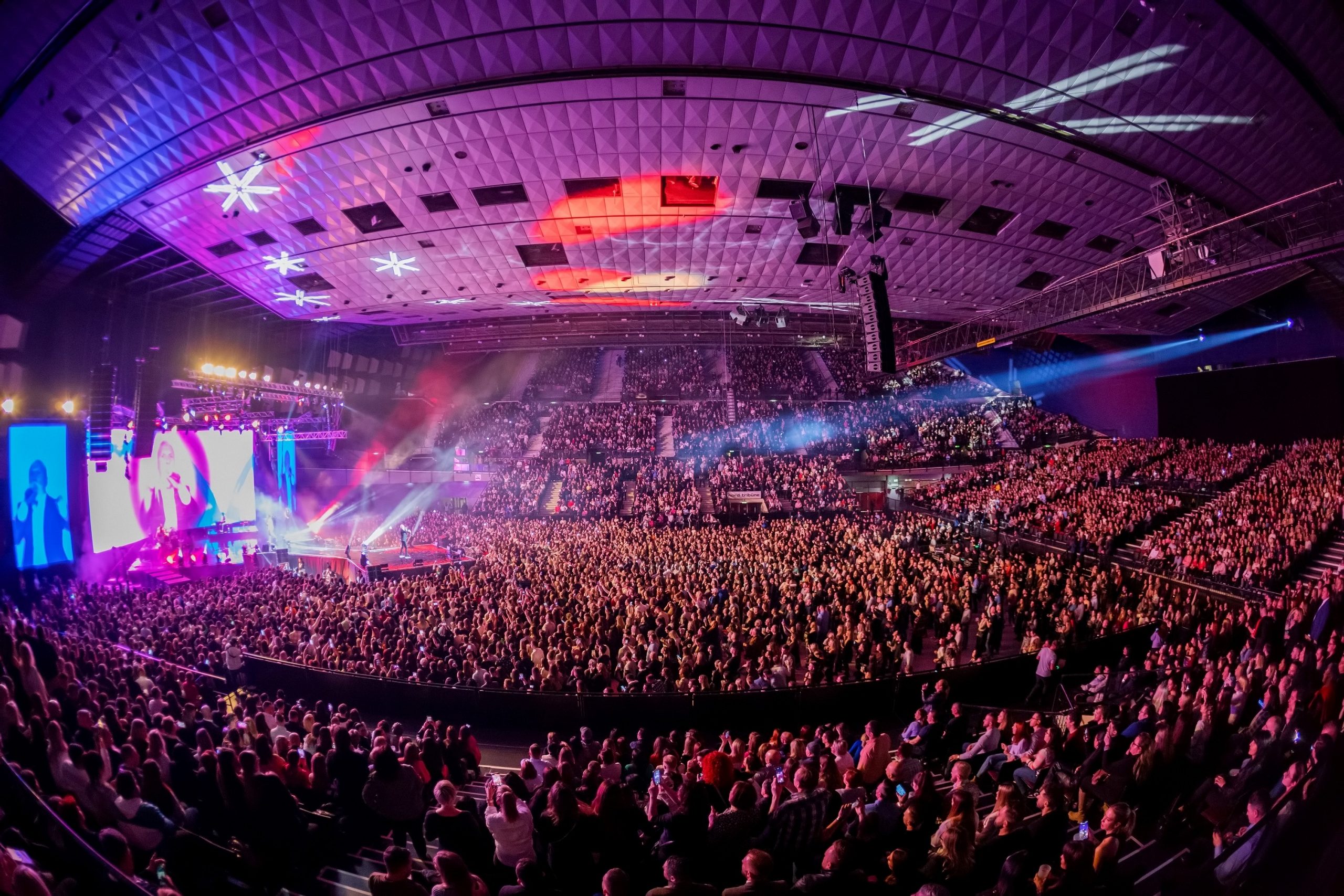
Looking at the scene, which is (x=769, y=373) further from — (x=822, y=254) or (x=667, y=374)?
(x=822, y=254)

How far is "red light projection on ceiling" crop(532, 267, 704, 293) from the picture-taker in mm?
16031

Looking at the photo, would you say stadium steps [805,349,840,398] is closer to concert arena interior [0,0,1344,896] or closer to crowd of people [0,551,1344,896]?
concert arena interior [0,0,1344,896]

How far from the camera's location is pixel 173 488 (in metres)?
20.8

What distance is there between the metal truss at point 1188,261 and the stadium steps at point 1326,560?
22.2 feet

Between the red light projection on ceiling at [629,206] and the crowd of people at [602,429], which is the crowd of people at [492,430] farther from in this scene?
the red light projection on ceiling at [629,206]

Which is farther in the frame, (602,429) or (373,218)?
(602,429)

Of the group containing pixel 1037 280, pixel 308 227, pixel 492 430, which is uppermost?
pixel 308 227

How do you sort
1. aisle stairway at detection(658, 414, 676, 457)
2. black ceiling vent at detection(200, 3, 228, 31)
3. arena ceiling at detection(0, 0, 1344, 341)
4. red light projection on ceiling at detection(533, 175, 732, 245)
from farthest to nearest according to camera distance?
→ aisle stairway at detection(658, 414, 676, 457) → red light projection on ceiling at detection(533, 175, 732, 245) → arena ceiling at detection(0, 0, 1344, 341) → black ceiling vent at detection(200, 3, 228, 31)

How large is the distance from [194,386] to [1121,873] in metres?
25.3

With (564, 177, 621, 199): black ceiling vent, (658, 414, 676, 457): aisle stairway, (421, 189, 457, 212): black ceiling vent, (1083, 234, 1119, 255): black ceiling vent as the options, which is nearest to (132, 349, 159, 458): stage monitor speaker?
(421, 189, 457, 212): black ceiling vent

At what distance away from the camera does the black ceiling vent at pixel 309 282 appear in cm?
1633

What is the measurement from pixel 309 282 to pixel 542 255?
7.66 m

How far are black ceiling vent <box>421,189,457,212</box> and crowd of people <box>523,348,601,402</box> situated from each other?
77.9 feet

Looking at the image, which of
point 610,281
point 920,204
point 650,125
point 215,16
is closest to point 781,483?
point 610,281
